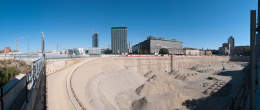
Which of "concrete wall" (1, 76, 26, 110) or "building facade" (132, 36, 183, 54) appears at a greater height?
"building facade" (132, 36, 183, 54)

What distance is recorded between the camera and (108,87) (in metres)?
18.0

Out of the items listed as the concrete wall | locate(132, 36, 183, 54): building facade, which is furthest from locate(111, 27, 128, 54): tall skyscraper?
the concrete wall

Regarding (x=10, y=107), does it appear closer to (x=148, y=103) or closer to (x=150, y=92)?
(x=148, y=103)

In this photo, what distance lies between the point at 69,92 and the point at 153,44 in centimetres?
10530

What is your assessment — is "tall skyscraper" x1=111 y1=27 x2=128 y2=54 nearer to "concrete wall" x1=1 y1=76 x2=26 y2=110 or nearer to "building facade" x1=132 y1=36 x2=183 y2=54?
"building facade" x1=132 y1=36 x2=183 y2=54

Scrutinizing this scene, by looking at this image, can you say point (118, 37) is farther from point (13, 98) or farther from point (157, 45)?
point (13, 98)

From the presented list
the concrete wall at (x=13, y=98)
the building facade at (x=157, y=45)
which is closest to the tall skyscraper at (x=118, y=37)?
the building facade at (x=157, y=45)

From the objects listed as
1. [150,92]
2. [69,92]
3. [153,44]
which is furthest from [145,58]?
[153,44]

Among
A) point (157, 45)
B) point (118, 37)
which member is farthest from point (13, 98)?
point (118, 37)

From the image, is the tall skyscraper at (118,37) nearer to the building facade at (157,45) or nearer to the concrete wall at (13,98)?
the building facade at (157,45)

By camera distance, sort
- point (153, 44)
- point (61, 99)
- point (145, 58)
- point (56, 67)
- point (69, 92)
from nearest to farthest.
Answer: point (61, 99)
point (69, 92)
point (56, 67)
point (145, 58)
point (153, 44)

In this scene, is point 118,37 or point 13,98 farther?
point 118,37

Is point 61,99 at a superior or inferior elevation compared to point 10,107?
inferior

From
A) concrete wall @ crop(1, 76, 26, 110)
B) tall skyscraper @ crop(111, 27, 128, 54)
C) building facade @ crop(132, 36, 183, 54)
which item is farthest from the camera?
tall skyscraper @ crop(111, 27, 128, 54)
